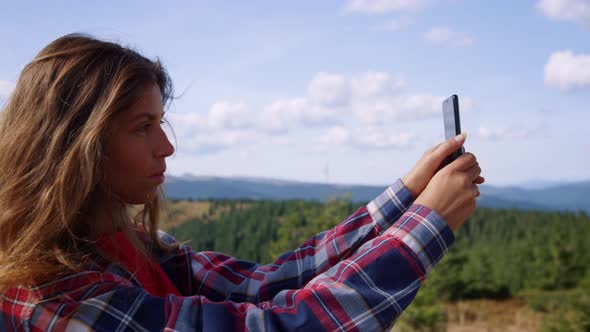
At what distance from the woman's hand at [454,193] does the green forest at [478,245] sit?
764cm

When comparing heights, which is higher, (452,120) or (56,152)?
(452,120)

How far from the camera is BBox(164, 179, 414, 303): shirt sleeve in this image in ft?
4.30

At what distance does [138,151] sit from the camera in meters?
1.11

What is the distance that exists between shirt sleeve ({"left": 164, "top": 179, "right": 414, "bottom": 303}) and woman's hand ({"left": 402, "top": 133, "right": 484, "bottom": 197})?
0.02 metres

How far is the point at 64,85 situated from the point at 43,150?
0.43 ft

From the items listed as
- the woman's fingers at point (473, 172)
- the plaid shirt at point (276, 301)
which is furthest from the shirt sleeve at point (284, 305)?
the woman's fingers at point (473, 172)

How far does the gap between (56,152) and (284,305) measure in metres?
0.50

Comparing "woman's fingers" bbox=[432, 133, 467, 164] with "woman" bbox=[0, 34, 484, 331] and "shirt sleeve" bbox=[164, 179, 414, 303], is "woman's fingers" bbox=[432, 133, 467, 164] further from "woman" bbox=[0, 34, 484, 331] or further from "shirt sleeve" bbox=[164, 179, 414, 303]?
"shirt sleeve" bbox=[164, 179, 414, 303]

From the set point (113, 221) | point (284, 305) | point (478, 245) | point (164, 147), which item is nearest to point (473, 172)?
point (284, 305)

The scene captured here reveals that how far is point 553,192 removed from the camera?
167ft

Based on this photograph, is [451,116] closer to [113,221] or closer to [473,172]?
[473,172]

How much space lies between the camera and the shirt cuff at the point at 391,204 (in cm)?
128

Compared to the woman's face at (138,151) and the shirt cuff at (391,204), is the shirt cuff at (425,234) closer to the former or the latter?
the shirt cuff at (391,204)

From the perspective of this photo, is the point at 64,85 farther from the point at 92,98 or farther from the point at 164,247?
the point at 164,247
